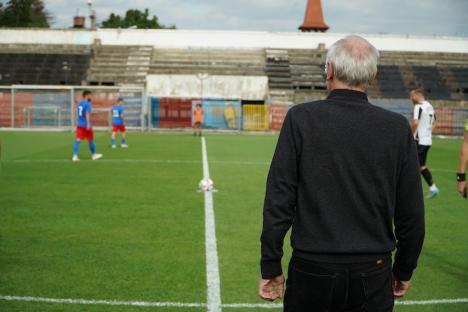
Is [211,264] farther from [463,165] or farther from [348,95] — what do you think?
[348,95]

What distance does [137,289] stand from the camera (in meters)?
5.82

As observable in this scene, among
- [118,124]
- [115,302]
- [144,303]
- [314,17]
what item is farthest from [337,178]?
[314,17]

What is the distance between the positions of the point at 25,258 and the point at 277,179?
15.7 ft

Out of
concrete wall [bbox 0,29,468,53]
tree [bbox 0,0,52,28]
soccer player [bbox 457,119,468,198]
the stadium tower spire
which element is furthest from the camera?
tree [bbox 0,0,52,28]

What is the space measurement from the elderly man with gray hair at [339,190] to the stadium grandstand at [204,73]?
3552 centimetres

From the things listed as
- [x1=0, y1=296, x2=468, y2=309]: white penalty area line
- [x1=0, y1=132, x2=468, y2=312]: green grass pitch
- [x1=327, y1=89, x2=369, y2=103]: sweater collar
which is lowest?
[x1=0, y1=132, x2=468, y2=312]: green grass pitch

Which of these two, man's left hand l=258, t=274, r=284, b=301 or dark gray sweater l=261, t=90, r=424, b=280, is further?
man's left hand l=258, t=274, r=284, b=301

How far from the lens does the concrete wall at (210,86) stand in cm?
4628

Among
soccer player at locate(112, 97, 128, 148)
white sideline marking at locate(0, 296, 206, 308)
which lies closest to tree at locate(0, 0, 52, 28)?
soccer player at locate(112, 97, 128, 148)

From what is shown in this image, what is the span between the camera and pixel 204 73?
159 feet

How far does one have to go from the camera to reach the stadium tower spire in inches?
2756

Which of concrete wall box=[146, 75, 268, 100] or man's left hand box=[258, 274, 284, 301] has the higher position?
concrete wall box=[146, 75, 268, 100]

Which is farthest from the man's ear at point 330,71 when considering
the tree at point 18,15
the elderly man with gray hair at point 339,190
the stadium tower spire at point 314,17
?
the tree at point 18,15

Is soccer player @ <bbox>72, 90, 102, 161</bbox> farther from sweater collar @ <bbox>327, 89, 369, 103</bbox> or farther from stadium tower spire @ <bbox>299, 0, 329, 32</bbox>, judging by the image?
stadium tower spire @ <bbox>299, 0, 329, 32</bbox>
